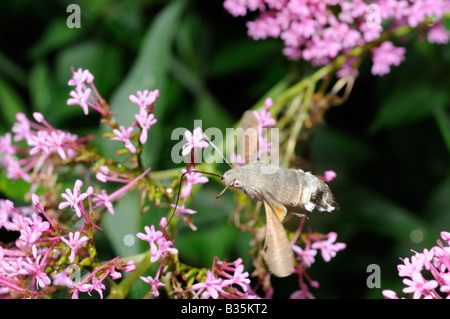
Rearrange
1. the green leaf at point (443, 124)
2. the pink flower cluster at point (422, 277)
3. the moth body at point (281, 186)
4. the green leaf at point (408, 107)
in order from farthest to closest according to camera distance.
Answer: the green leaf at point (408, 107) < the green leaf at point (443, 124) < the moth body at point (281, 186) < the pink flower cluster at point (422, 277)

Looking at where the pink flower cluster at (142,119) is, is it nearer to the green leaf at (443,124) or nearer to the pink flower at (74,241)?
the pink flower at (74,241)

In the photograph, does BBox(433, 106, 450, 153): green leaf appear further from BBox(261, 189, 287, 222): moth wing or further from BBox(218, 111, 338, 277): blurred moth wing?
BBox(261, 189, 287, 222): moth wing

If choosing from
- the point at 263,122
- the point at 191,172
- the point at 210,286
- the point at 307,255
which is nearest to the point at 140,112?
the point at 191,172

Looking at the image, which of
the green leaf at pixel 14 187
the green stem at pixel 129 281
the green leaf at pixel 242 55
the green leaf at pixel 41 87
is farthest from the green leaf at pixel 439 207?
the green leaf at pixel 41 87
